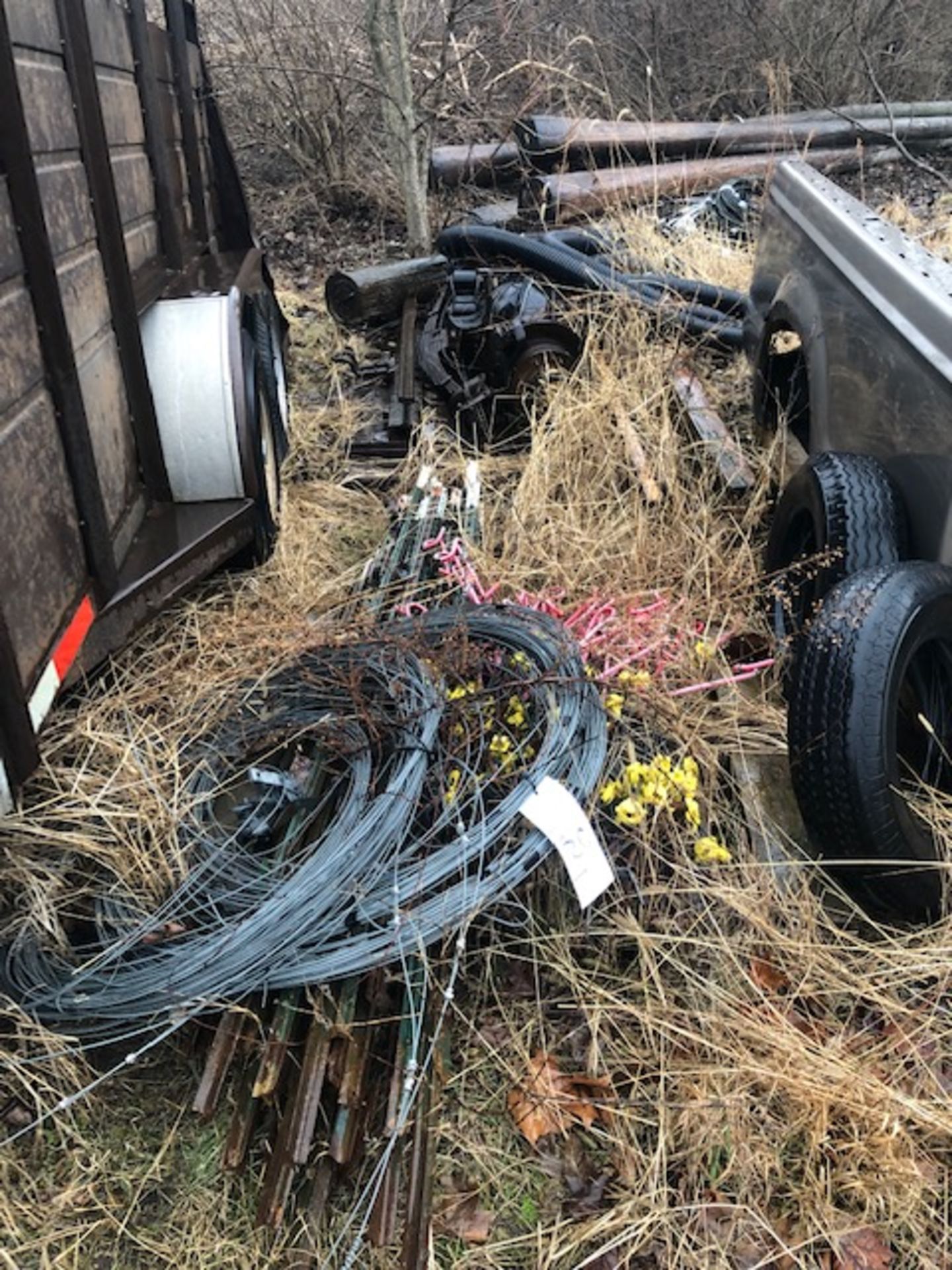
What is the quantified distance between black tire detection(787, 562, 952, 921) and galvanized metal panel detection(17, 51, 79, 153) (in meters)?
2.24

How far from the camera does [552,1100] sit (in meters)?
2.21

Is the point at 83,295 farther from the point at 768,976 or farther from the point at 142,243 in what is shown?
the point at 768,976

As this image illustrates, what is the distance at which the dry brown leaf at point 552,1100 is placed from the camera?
7.14 ft

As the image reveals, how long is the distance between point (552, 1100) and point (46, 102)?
2.70m

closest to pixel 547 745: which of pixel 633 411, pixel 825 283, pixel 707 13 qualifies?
pixel 825 283

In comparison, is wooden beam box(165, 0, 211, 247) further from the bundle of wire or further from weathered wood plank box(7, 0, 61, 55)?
the bundle of wire

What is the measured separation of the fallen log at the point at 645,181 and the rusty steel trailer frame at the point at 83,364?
188 inches

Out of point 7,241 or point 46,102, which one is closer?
point 7,241

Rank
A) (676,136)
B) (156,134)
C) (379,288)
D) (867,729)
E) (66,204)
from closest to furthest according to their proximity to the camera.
A: 1. (867,729)
2. (66,204)
3. (156,134)
4. (379,288)
5. (676,136)

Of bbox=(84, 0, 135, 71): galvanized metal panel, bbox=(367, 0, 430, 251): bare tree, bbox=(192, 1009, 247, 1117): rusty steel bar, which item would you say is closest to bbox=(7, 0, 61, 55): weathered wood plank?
bbox=(84, 0, 135, 71): galvanized metal panel

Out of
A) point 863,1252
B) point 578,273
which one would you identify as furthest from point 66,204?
point 578,273

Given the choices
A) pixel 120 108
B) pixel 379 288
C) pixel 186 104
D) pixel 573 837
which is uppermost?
pixel 186 104

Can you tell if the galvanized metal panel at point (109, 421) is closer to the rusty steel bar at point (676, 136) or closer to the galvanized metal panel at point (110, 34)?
the galvanized metal panel at point (110, 34)

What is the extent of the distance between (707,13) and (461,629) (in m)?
12.4
